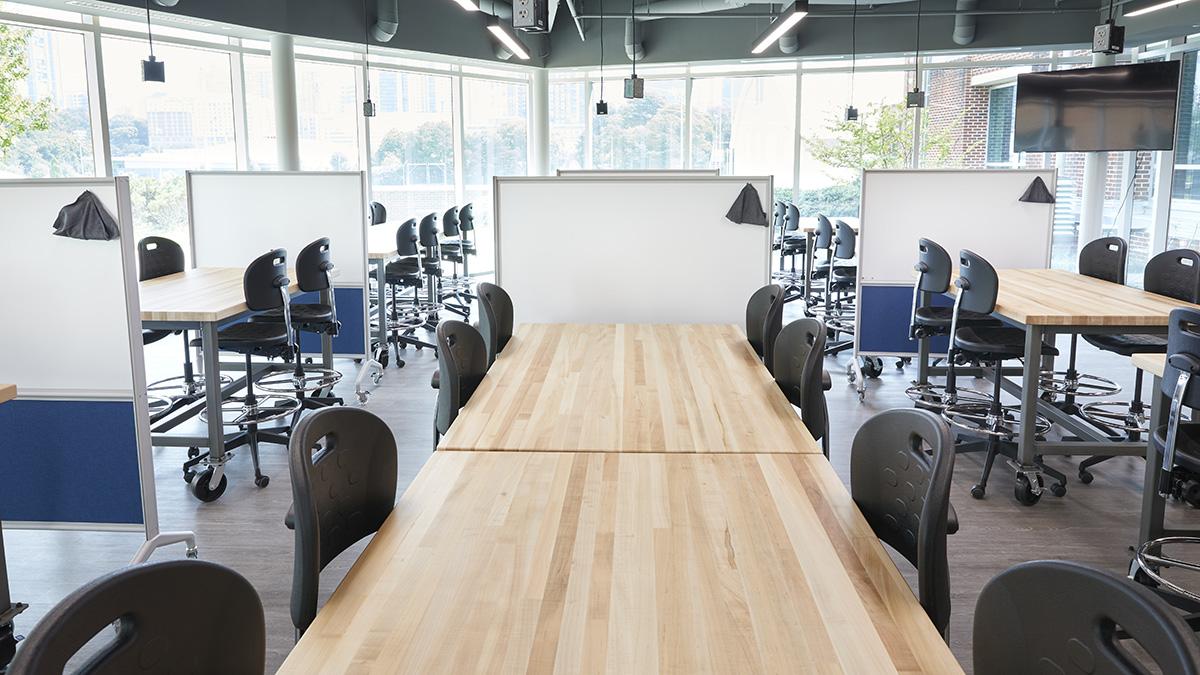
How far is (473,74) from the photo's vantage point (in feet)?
34.5

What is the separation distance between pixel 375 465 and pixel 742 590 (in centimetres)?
88

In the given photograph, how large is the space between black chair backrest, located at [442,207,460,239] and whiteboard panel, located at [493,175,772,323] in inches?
139

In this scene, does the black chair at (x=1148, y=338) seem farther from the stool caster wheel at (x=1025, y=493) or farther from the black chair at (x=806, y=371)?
the black chair at (x=806, y=371)

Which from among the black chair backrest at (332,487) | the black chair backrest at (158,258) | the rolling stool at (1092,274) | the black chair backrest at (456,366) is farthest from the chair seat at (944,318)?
the black chair backrest at (158,258)

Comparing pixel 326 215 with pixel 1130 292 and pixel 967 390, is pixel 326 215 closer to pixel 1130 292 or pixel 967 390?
pixel 967 390

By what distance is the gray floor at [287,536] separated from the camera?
10.0 feet

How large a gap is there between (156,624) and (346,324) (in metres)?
4.83

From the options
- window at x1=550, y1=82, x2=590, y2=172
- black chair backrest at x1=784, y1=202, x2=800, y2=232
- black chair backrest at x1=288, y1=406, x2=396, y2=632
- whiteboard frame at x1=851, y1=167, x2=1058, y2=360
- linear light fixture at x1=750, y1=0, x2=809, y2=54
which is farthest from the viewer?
window at x1=550, y1=82, x2=590, y2=172

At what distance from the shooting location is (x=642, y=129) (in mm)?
11148

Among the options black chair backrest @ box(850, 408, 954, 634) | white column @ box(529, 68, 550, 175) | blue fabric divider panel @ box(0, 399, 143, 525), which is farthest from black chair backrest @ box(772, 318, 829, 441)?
white column @ box(529, 68, 550, 175)

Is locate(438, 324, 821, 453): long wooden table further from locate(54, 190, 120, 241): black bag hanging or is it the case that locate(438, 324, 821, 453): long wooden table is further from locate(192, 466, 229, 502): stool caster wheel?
locate(192, 466, 229, 502): stool caster wheel

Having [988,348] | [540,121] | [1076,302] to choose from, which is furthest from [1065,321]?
[540,121]

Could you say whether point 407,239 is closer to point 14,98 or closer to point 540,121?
point 14,98

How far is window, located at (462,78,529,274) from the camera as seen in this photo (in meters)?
10.7
